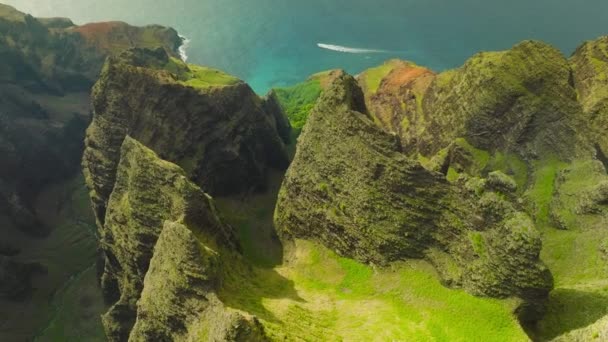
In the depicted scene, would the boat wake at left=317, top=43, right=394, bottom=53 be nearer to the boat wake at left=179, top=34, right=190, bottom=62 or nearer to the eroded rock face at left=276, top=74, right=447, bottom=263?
the boat wake at left=179, top=34, right=190, bottom=62

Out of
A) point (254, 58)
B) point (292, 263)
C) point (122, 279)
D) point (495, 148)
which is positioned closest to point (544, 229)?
point (495, 148)

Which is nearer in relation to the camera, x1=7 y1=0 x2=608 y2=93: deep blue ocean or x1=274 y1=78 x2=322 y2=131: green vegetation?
x1=274 y1=78 x2=322 y2=131: green vegetation

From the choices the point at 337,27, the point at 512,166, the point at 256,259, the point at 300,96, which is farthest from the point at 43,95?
the point at 337,27

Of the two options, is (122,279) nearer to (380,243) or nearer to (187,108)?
(187,108)

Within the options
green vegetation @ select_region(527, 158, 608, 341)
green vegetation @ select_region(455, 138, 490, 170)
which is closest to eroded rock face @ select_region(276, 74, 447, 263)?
green vegetation @ select_region(527, 158, 608, 341)

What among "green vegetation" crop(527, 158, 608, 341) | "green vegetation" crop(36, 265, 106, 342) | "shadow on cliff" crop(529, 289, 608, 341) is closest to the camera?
"shadow on cliff" crop(529, 289, 608, 341)

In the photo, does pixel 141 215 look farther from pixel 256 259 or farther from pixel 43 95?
pixel 43 95

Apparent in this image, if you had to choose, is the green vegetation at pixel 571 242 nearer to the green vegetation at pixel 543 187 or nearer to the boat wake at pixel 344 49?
the green vegetation at pixel 543 187
